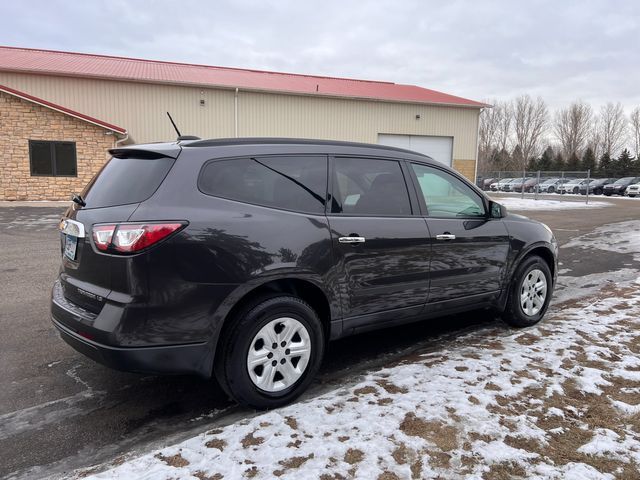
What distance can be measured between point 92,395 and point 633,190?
43736 mm

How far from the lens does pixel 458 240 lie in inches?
164

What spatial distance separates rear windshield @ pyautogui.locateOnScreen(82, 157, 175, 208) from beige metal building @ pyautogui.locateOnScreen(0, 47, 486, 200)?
18.1m

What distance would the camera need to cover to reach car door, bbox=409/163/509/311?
159 inches

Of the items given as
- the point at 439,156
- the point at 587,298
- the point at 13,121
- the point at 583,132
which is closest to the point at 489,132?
the point at 583,132

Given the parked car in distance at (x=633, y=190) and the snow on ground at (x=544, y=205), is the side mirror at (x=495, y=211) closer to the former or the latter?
the snow on ground at (x=544, y=205)

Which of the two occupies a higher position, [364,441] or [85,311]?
[85,311]

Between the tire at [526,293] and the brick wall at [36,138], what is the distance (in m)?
17.5

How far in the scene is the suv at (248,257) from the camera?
2.77m

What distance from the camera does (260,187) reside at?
3.21 meters

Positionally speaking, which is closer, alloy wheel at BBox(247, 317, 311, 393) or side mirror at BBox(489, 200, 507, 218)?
alloy wheel at BBox(247, 317, 311, 393)

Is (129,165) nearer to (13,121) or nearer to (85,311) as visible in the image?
(85,311)

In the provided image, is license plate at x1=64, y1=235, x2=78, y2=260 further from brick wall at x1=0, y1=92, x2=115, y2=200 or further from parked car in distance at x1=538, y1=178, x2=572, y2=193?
parked car in distance at x1=538, y1=178, x2=572, y2=193

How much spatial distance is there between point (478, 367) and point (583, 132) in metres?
82.3

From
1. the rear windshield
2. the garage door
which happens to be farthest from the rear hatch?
the garage door
